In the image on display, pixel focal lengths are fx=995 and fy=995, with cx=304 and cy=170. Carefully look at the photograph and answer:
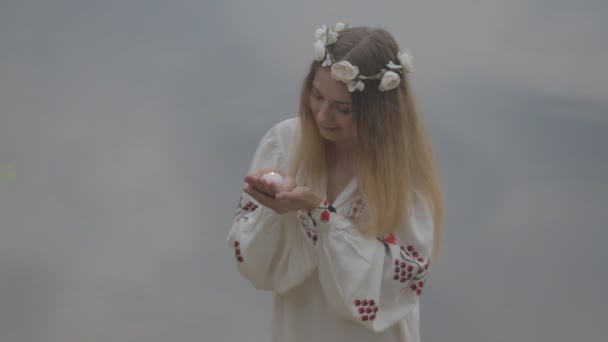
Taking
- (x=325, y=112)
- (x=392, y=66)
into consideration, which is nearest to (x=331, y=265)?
(x=325, y=112)

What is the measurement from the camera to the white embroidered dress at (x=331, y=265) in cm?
180

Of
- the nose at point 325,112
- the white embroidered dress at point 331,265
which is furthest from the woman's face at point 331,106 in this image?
the white embroidered dress at point 331,265

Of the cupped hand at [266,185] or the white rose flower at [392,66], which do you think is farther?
the white rose flower at [392,66]

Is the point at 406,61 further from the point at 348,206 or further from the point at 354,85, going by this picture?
the point at 348,206

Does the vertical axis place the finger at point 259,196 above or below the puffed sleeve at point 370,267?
above

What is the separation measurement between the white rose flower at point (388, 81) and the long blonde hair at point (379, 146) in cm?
2

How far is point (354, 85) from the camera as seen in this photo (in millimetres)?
1820

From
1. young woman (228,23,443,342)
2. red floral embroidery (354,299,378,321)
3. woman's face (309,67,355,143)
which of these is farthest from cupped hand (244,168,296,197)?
red floral embroidery (354,299,378,321)

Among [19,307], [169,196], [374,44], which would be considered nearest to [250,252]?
[374,44]

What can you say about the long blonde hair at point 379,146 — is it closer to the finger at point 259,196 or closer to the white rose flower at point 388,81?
the white rose flower at point 388,81

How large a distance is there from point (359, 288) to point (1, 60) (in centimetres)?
135

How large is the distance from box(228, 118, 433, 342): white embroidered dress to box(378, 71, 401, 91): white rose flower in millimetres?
216

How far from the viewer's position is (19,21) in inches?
105

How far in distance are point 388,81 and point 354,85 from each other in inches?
2.7
